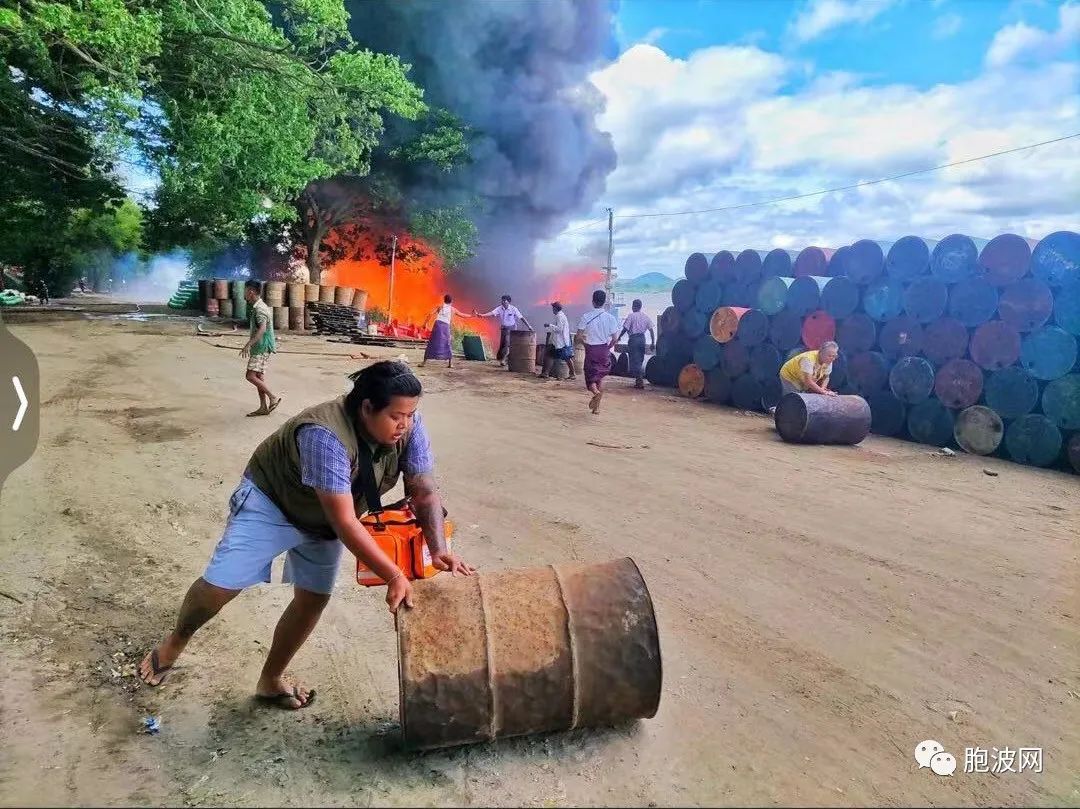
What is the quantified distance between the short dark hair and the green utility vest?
3.8 inches

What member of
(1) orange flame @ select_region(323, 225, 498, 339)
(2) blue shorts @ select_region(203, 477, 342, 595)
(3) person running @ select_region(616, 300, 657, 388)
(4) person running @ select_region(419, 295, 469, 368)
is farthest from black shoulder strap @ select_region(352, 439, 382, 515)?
(1) orange flame @ select_region(323, 225, 498, 339)

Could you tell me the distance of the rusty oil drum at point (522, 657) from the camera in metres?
2.46

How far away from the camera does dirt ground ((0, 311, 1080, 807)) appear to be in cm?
252

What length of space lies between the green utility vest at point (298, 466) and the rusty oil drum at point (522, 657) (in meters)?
0.45

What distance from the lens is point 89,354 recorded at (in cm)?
1325

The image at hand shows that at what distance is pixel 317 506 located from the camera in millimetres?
2574

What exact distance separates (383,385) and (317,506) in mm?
568

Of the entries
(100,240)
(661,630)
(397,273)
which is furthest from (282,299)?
(100,240)

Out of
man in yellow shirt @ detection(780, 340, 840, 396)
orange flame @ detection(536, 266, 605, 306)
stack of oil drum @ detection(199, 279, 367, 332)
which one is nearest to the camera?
man in yellow shirt @ detection(780, 340, 840, 396)

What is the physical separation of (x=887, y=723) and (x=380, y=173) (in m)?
24.8

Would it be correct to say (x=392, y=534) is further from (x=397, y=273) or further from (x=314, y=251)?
(x=397, y=273)

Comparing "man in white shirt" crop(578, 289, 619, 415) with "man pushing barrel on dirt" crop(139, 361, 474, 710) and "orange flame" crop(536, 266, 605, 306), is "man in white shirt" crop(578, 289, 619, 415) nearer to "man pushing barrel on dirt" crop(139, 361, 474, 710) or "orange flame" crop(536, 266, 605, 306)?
"man pushing barrel on dirt" crop(139, 361, 474, 710)

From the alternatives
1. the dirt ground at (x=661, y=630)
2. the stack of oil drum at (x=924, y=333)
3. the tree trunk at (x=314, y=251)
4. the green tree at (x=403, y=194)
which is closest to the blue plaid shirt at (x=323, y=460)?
the dirt ground at (x=661, y=630)

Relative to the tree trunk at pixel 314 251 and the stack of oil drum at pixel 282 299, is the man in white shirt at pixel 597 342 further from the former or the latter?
the tree trunk at pixel 314 251
